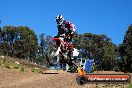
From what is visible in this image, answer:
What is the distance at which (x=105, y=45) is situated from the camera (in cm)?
9156

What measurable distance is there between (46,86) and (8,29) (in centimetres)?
8099

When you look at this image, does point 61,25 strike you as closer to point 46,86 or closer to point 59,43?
point 59,43

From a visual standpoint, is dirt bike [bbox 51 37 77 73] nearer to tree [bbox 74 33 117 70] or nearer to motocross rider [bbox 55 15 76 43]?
motocross rider [bbox 55 15 76 43]

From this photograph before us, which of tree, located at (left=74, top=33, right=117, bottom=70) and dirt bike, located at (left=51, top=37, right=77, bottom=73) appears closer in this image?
dirt bike, located at (left=51, top=37, right=77, bottom=73)

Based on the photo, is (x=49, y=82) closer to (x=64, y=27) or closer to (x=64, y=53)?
(x=64, y=53)

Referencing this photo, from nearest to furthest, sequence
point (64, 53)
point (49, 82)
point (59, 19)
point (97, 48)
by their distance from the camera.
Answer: point (49, 82), point (59, 19), point (64, 53), point (97, 48)

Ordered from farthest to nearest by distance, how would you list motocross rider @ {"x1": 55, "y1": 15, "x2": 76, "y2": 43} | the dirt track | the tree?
the tree < motocross rider @ {"x1": 55, "y1": 15, "x2": 76, "y2": 43} < the dirt track

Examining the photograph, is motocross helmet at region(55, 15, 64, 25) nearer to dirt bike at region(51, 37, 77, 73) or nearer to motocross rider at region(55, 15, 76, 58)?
motocross rider at region(55, 15, 76, 58)

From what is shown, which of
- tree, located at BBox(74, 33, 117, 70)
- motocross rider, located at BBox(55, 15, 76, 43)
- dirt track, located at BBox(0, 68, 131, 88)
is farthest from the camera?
tree, located at BBox(74, 33, 117, 70)

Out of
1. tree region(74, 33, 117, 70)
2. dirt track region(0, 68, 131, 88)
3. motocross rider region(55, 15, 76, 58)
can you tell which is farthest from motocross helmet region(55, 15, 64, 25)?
tree region(74, 33, 117, 70)

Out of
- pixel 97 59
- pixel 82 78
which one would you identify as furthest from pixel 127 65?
pixel 82 78

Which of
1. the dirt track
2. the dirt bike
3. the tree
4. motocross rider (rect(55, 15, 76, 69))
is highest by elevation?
the tree

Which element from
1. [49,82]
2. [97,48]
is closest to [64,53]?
[49,82]

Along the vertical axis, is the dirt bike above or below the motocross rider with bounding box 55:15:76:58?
below
